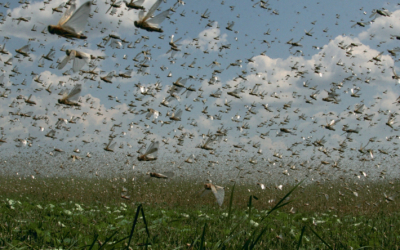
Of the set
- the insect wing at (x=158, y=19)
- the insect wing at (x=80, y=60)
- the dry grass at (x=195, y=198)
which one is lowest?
the dry grass at (x=195, y=198)

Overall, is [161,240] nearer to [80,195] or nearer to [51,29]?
[51,29]

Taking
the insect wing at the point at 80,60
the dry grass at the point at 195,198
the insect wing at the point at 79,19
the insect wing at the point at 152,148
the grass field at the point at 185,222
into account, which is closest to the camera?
the insect wing at the point at 79,19

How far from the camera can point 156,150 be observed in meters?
2.60

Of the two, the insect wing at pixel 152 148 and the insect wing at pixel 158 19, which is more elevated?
the insect wing at pixel 158 19

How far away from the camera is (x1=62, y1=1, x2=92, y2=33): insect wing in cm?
175

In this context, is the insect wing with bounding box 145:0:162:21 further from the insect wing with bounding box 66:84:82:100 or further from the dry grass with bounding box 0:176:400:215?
the dry grass with bounding box 0:176:400:215

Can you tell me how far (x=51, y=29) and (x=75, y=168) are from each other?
62.1ft

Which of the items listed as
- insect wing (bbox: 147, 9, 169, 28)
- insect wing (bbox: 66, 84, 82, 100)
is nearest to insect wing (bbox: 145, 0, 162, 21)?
insect wing (bbox: 147, 9, 169, 28)

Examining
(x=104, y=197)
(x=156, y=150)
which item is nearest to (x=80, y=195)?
(x=104, y=197)

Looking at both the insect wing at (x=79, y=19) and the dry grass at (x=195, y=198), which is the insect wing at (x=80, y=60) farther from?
the dry grass at (x=195, y=198)

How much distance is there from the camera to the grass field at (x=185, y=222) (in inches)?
112

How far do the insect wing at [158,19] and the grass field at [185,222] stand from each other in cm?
167

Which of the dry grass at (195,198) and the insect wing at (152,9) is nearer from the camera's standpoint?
the insect wing at (152,9)

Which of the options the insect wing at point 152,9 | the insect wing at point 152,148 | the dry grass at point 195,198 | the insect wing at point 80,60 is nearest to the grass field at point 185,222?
the dry grass at point 195,198
